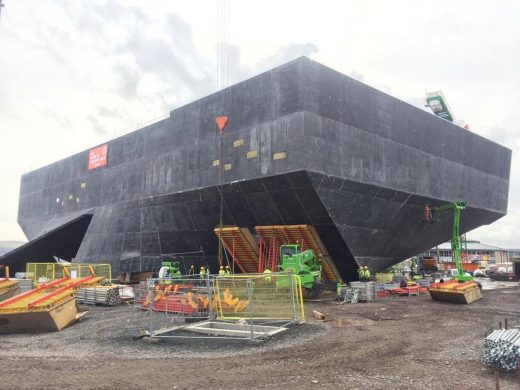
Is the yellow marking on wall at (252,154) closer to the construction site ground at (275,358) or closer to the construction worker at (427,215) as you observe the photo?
the construction site ground at (275,358)

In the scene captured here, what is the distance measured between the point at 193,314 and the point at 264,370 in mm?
6012

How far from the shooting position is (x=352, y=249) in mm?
22266

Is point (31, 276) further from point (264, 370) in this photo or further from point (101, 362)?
point (264, 370)

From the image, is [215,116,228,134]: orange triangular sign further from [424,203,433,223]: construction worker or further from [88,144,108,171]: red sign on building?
[88,144,108,171]: red sign on building

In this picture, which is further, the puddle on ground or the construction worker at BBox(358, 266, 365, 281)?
the construction worker at BBox(358, 266, 365, 281)

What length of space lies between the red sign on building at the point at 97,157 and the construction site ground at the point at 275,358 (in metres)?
23.7

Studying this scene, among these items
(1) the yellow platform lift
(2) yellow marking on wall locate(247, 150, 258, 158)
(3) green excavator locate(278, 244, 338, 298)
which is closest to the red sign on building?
(1) the yellow platform lift

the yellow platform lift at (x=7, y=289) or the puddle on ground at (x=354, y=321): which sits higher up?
the yellow platform lift at (x=7, y=289)

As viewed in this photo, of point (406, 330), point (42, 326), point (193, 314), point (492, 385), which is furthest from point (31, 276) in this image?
point (492, 385)

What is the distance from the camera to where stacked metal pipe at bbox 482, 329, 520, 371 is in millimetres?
7570

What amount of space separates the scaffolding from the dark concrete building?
312 inches

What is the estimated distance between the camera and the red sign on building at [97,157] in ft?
116

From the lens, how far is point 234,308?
12898 millimetres

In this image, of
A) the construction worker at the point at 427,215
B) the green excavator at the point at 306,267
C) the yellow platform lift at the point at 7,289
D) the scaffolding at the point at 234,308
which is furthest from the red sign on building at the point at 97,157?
the construction worker at the point at 427,215
